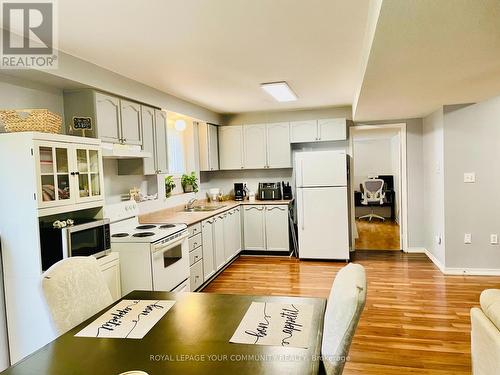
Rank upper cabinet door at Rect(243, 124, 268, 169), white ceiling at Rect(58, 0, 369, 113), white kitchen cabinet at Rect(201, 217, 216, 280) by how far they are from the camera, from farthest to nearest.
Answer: upper cabinet door at Rect(243, 124, 268, 169), white kitchen cabinet at Rect(201, 217, 216, 280), white ceiling at Rect(58, 0, 369, 113)

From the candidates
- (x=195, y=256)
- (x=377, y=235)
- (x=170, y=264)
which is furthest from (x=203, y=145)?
(x=377, y=235)

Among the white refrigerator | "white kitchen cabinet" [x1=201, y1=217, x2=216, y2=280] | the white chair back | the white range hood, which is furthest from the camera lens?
the white chair back

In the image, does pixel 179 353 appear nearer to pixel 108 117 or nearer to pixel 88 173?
pixel 88 173

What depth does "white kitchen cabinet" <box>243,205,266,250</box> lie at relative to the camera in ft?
18.4

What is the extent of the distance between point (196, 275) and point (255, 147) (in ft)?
8.81

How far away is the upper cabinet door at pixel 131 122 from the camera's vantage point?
3.43 m

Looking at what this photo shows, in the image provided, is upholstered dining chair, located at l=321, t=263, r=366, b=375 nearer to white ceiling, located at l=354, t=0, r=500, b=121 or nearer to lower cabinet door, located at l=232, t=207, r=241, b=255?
white ceiling, located at l=354, t=0, r=500, b=121

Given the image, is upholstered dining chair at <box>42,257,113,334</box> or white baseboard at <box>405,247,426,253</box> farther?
white baseboard at <box>405,247,426,253</box>

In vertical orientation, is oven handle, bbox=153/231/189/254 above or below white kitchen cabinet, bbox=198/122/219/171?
below

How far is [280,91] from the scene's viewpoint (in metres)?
4.33

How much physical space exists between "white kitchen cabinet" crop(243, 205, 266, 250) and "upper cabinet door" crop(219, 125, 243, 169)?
845 millimetres

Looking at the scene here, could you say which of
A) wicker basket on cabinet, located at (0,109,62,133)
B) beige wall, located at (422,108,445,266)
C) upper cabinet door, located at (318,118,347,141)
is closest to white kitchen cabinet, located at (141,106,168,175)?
wicker basket on cabinet, located at (0,109,62,133)

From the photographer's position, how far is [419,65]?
2.54 metres

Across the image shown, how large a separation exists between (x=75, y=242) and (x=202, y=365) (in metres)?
1.71
